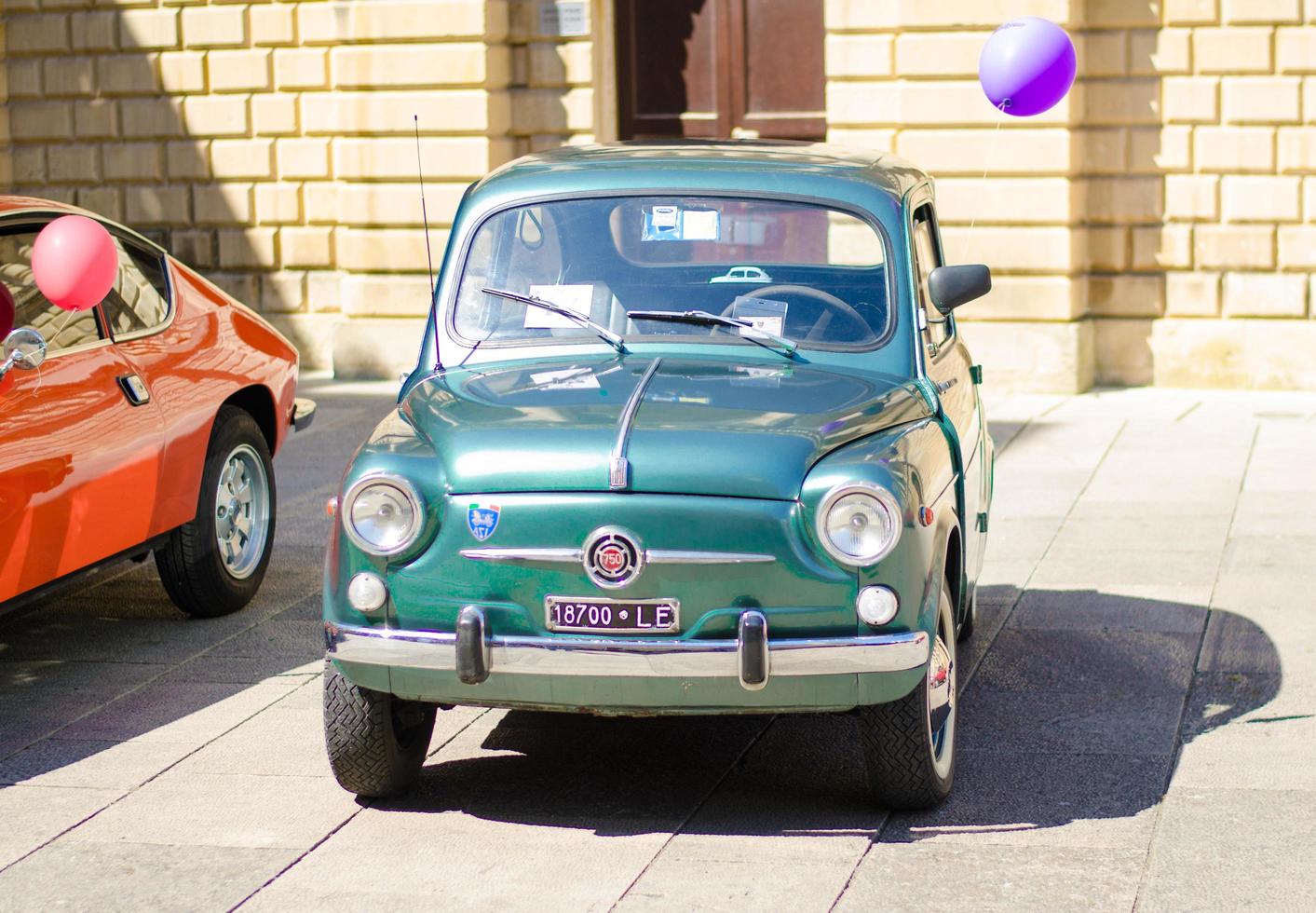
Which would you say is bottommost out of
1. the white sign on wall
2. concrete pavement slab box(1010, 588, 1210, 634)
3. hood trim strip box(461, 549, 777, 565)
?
concrete pavement slab box(1010, 588, 1210, 634)

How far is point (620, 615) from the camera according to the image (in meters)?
4.79

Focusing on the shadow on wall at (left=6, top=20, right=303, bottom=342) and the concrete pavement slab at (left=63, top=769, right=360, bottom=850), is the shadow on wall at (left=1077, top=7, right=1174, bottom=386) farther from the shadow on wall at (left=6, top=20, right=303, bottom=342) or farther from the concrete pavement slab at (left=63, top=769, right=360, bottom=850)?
the concrete pavement slab at (left=63, top=769, right=360, bottom=850)

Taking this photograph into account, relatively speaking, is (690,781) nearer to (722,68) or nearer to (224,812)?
(224,812)

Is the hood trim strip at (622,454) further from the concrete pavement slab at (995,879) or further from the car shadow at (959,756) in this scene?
the concrete pavement slab at (995,879)

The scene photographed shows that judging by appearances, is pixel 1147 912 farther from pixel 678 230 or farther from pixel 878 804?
pixel 678 230

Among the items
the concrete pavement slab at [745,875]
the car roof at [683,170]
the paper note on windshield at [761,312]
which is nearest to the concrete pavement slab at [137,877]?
the concrete pavement slab at [745,875]

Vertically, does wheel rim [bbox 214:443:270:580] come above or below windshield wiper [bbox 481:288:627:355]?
below

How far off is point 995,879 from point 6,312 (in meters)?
3.58

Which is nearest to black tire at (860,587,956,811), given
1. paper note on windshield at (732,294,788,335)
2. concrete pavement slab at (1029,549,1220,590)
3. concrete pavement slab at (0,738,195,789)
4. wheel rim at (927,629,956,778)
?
wheel rim at (927,629,956,778)

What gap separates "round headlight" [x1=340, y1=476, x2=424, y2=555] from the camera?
4.91 m

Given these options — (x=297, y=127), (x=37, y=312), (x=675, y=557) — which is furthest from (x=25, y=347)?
(x=297, y=127)

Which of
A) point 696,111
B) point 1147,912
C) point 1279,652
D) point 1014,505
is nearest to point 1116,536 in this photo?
point 1014,505

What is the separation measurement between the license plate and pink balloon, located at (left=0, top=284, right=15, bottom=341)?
8.00 ft

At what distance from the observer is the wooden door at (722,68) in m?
14.6
